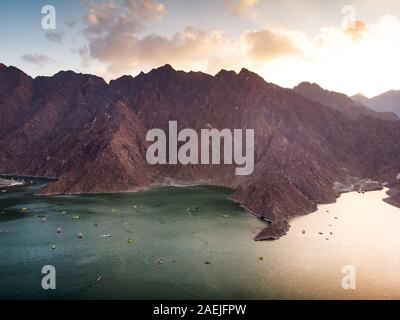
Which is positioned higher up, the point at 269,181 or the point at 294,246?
the point at 269,181

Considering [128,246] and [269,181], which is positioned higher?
[269,181]

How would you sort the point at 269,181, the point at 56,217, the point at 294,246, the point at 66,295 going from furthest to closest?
the point at 269,181 < the point at 56,217 < the point at 294,246 < the point at 66,295
